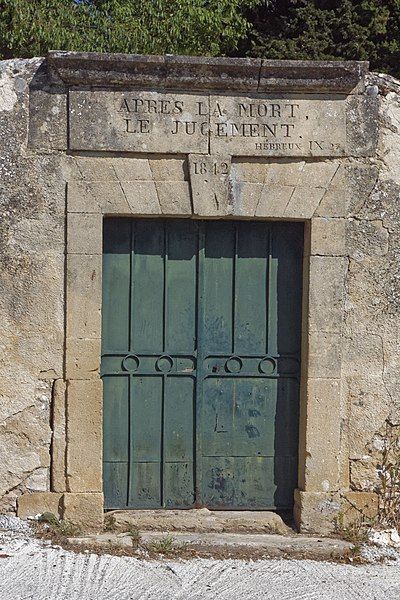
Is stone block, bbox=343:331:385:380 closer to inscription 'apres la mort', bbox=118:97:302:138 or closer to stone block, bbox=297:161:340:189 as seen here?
stone block, bbox=297:161:340:189

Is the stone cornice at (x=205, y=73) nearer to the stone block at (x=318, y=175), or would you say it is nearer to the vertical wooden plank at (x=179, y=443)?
the stone block at (x=318, y=175)

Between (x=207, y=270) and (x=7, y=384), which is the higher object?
(x=207, y=270)

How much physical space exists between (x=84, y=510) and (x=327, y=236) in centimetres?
220

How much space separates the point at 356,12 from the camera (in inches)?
445

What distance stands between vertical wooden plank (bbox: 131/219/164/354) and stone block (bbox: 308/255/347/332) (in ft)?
3.02

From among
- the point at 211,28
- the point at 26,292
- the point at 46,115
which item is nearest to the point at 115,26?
the point at 211,28

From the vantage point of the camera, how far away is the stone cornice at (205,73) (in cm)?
487

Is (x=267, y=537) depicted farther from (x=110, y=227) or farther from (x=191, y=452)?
(x=110, y=227)

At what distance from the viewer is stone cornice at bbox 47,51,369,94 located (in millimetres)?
4867

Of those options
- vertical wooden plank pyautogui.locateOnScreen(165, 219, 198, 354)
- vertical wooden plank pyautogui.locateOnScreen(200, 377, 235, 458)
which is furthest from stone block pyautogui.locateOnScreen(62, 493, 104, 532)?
vertical wooden plank pyautogui.locateOnScreen(165, 219, 198, 354)

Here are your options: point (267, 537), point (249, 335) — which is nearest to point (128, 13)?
point (249, 335)

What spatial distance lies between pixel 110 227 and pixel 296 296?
1.24 meters

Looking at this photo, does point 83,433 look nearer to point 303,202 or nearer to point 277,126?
point 303,202

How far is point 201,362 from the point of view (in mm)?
5164
